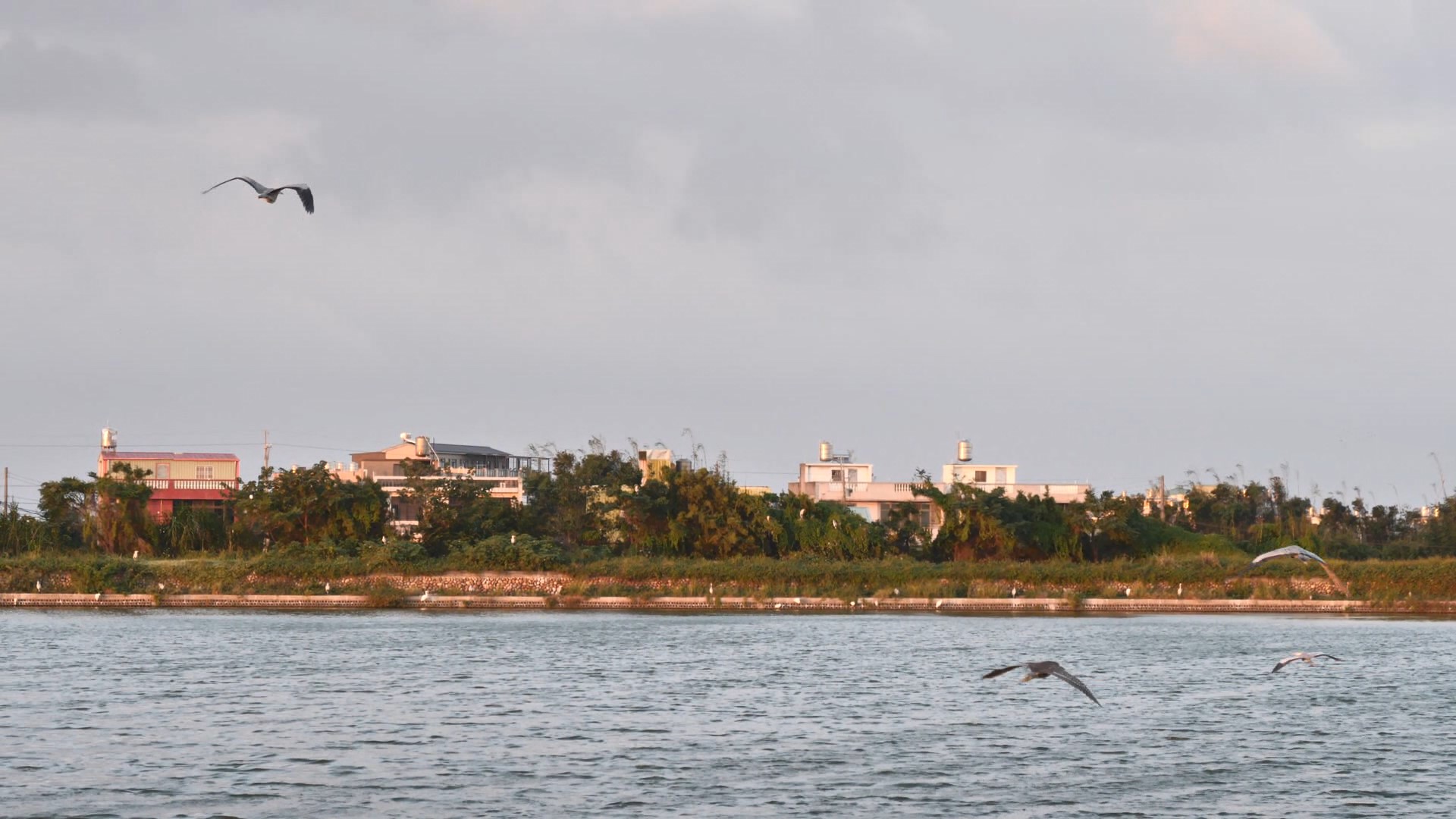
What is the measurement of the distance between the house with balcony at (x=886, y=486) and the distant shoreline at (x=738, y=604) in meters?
14.5

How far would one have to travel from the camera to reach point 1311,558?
25.2 meters

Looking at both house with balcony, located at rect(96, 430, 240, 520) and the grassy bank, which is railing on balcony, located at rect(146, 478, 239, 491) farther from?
the grassy bank

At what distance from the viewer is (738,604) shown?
62.0 m

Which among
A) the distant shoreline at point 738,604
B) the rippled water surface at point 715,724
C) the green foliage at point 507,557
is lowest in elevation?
the rippled water surface at point 715,724

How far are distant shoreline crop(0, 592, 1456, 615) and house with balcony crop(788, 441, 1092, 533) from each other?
14545 mm

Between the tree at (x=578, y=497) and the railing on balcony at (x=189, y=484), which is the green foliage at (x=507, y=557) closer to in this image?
the tree at (x=578, y=497)

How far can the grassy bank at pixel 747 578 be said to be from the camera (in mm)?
62375

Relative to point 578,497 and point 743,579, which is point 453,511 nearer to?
point 578,497

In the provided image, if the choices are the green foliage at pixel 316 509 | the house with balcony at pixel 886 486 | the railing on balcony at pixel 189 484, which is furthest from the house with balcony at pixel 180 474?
the house with balcony at pixel 886 486

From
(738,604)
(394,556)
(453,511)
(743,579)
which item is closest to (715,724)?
(738,604)

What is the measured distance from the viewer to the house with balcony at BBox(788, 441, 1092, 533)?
80375mm

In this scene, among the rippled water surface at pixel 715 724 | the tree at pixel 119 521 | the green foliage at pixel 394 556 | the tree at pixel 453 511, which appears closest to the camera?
the rippled water surface at pixel 715 724

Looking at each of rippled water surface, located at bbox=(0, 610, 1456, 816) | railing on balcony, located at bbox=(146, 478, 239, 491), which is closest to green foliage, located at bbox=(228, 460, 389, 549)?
railing on balcony, located at bbox=(146, 478, 239, 491)

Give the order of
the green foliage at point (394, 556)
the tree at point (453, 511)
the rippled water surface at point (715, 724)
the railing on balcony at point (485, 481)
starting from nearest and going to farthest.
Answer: the rippled water surface at point (715, 724) < the green foliage at point (394, 556) < the tree at point (453, 511) < the railing on balcony at point (485, 481)
